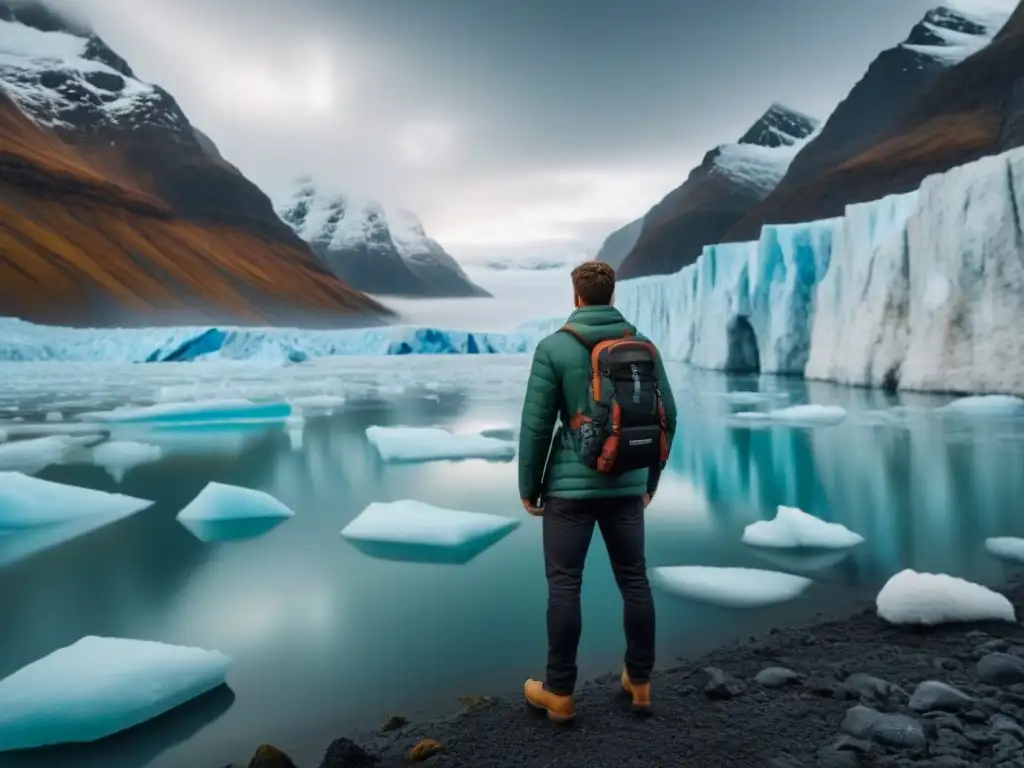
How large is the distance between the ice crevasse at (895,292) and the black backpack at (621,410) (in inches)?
480

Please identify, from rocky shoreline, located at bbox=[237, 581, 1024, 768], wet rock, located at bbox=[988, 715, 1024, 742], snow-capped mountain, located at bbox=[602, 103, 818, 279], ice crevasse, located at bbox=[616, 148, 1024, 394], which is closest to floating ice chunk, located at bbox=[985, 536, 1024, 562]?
rocky shoreline, located at bbox=[237, 581, 1024, 768]

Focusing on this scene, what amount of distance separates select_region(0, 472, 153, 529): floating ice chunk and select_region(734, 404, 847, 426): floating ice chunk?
830 centimetres

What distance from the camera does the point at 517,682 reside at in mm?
2670

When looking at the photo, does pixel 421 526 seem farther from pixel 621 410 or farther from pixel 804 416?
pixel 804 416

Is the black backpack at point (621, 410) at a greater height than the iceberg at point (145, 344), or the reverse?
the iceberg at point (145, 344)

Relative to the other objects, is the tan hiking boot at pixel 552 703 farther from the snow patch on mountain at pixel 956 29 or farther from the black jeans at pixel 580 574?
the snow patch on mountain at pixel 956 29

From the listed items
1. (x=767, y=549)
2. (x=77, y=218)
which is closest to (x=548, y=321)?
(x=77, y=218)

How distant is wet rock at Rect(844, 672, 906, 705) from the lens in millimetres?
2357

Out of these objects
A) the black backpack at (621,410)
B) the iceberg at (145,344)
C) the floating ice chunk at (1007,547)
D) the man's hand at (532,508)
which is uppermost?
the iceberg at (145,344)

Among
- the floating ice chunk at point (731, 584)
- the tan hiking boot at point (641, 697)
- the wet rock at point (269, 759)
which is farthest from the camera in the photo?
the floating ice chunk at point (731, 584)

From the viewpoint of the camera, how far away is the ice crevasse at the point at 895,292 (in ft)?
40.0

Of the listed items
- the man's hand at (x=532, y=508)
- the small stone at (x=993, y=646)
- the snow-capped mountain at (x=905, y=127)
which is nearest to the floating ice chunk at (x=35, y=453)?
the man's hand at (x=532, y=508)

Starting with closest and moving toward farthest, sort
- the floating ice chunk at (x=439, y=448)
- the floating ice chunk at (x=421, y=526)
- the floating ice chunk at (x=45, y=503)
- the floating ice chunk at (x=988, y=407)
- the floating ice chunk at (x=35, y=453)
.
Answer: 1. the floating ice chunk at (x=421, y=526)
2. the floating ice chunk at (x=45, y=503)
3. the floating ice chunk at (x=35, y=453)
4. the floating ice chunk at (x=439, y=448)
5. the floating ice chunk at (x=988, y=407)

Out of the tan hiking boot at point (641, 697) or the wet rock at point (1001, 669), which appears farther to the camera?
the wet rock at point (1001, 669)
